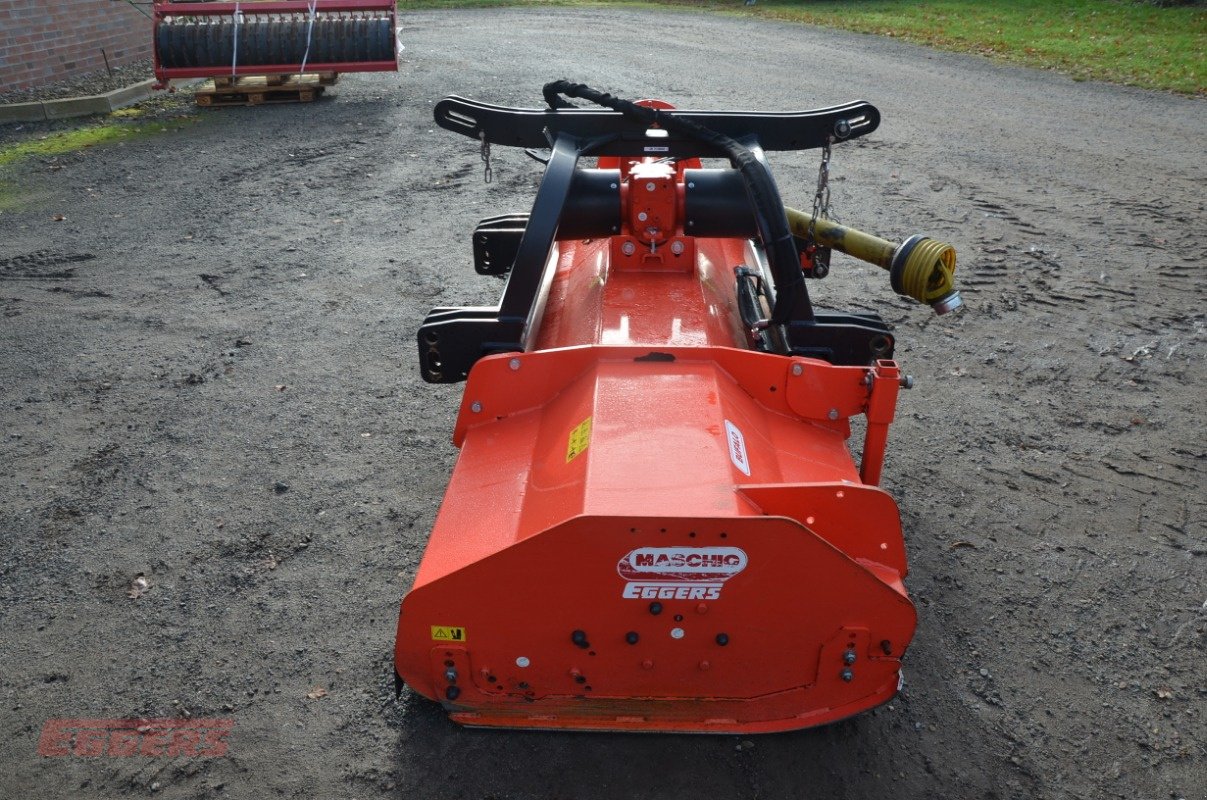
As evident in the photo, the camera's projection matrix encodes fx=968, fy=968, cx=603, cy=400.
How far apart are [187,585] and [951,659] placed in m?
2.88

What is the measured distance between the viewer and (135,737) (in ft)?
10.2

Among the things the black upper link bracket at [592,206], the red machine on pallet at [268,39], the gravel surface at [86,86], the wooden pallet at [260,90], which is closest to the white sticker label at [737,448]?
the black upper link bracket at [592,206]

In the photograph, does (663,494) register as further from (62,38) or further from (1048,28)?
(1048,28)

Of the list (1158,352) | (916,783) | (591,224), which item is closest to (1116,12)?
(1158,352)

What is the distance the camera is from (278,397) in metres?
5.15

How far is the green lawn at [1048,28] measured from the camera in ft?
37.1

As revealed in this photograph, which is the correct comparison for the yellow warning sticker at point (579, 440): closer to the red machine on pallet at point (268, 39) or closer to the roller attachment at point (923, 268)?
the roller attachment at point (923, 268)

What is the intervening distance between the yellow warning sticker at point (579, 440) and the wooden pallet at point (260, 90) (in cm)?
955

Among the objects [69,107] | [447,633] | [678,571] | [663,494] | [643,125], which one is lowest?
[447,633]

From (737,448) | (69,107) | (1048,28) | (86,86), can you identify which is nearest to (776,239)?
(737,448)

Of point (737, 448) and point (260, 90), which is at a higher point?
point (260, 90)

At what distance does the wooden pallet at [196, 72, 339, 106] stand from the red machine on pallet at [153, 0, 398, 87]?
123mm

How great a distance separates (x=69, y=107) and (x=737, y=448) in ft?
35.7

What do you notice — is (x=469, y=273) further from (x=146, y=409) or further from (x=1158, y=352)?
(x=1158, y=352)
